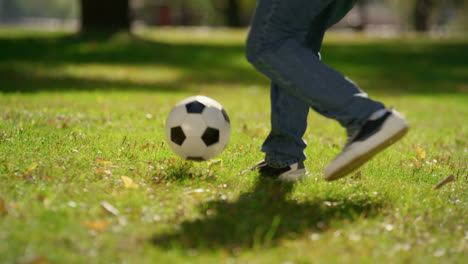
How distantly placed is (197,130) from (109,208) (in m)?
1.46

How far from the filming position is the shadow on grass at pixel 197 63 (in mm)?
13523

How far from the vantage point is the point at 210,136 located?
5.08m

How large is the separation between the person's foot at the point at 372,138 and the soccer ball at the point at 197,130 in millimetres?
1273

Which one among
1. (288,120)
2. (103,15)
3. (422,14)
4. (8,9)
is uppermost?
(288,120)

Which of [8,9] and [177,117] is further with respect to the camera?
[8,9]

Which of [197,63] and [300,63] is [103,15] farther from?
[300,63]

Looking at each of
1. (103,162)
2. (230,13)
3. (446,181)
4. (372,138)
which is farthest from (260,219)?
(230,13)

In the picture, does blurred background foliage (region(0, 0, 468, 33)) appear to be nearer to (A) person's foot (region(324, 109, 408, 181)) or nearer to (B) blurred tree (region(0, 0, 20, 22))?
(B) blurred tree (region(0, 0, 20, 22))

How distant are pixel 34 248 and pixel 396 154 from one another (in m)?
4.35

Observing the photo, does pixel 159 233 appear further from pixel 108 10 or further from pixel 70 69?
pixel 108 10

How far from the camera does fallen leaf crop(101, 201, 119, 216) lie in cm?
378

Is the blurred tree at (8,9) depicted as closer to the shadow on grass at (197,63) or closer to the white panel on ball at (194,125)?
the shadow on grass at (197,63)

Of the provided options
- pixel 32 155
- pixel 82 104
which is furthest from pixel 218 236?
pixel 82 104

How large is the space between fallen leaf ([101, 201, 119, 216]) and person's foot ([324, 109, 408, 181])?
155 cm
